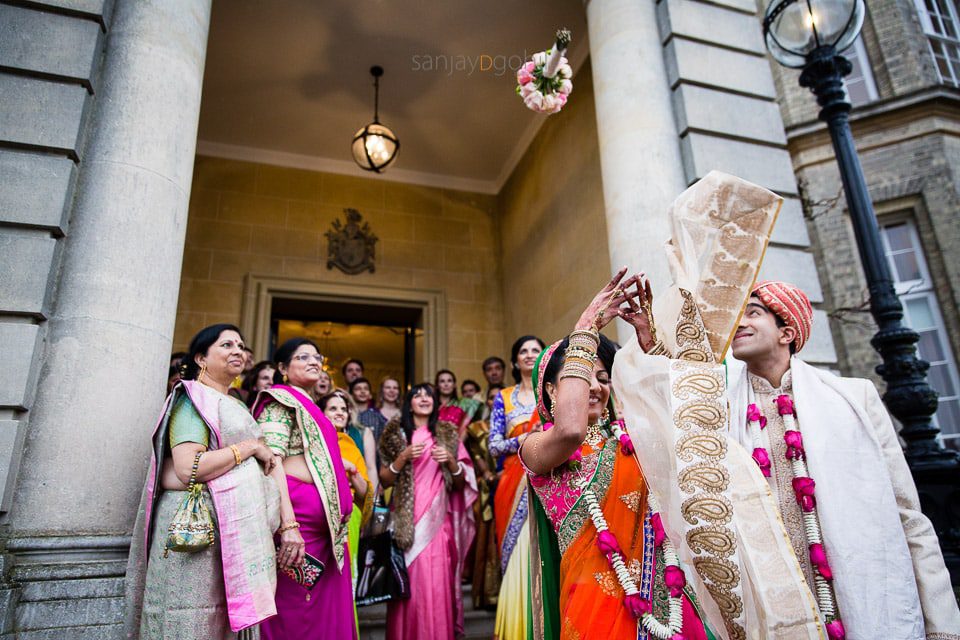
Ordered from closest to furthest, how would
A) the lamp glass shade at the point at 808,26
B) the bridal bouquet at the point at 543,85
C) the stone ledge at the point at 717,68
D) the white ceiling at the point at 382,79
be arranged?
the bridal bouquet at the point at 543,85
the lamp glass shade at the point at 808,26
the stone ledge at the point at 717,68
the white ceiling at the point at 382,79

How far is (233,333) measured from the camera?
3.28 metres

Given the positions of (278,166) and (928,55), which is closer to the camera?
(278,166)

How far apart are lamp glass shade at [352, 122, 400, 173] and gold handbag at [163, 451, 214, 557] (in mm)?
5406

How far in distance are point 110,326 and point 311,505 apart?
4.98 ft

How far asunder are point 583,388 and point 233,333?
2.12 meters

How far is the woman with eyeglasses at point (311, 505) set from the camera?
3.16 m

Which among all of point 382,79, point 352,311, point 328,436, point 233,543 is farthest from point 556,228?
point 233,543

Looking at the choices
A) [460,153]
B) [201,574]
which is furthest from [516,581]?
[460,153]

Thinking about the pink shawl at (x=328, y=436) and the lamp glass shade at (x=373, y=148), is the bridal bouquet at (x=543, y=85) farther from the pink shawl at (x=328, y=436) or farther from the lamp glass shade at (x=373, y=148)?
the lamp glass shade at (x=373, y=148)

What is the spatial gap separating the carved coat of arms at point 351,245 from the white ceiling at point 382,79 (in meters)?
0.93

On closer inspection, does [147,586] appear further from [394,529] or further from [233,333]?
[394,529]

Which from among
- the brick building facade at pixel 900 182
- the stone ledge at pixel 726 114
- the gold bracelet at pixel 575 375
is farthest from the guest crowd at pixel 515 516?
the brick building facade at pixel 900 182

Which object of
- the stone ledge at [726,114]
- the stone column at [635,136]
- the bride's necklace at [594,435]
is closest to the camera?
the bride's necklace at [594,435]

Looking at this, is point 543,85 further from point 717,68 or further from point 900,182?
point 900,182
